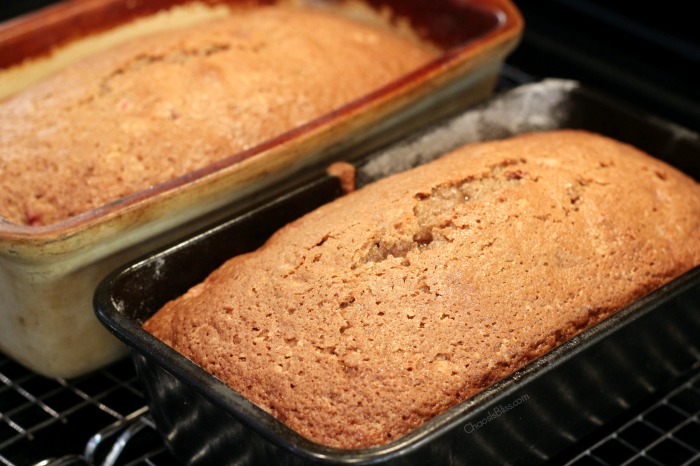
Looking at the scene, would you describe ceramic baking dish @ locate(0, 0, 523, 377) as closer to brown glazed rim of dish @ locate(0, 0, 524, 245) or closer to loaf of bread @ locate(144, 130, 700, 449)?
brown glazed rim of dish @ locate(0, 0, 524, 245)

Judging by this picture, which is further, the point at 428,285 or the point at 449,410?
the point at 428,285

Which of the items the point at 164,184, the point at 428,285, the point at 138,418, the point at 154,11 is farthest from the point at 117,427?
the point at 154,11

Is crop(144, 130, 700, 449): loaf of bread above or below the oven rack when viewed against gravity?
above

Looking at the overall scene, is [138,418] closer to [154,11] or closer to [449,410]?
[449,410]

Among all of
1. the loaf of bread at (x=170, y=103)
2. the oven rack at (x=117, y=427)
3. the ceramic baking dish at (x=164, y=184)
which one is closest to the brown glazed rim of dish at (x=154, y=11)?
the ceramic baking dish at (x=164, y=184)

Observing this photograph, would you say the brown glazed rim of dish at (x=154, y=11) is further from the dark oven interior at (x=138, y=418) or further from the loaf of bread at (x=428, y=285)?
the dark oven interior at (x=138, y=418)

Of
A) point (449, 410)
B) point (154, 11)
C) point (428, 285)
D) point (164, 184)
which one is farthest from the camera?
point (154, 11)

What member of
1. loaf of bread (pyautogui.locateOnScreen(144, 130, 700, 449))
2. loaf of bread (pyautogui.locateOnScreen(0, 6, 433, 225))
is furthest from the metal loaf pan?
loaf of bread (pyautogui.locateOnScreen(0, 6, 433, 225))

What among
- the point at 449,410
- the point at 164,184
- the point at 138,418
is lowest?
the point at 138,418
